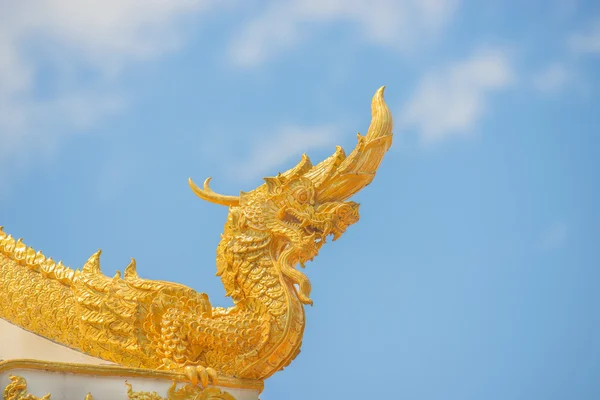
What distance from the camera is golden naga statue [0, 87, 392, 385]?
4230 millimetres

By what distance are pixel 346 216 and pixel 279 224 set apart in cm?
30

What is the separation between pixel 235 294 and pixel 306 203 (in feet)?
1.65

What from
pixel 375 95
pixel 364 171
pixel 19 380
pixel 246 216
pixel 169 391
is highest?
pixel 375 95

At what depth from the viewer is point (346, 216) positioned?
4465mm

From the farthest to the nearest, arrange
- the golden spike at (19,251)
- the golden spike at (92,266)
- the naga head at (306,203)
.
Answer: the golden spike at (19,251) < the golden spike at (92,266) < the naga head at (306,203)

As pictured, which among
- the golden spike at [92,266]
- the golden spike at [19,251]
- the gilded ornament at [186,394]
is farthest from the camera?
the golden spike at [19,251]

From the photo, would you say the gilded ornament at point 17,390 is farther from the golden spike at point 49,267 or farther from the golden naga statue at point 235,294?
the golden spike at point 49,267

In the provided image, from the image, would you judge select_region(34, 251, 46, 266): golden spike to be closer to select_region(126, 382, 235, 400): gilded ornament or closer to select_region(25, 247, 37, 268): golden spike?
select_region(25, 247, 37, 268): golden spike

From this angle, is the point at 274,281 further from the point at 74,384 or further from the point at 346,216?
the point at 74,384

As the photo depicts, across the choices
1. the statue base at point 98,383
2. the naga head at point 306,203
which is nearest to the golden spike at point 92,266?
the statue base at point 98,383

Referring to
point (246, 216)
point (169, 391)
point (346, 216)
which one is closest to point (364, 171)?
point (346, 216)

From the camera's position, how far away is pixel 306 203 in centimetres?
447

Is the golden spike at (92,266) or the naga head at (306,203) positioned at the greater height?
the naga head at (306,203)

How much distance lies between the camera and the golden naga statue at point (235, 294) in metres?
4.23
